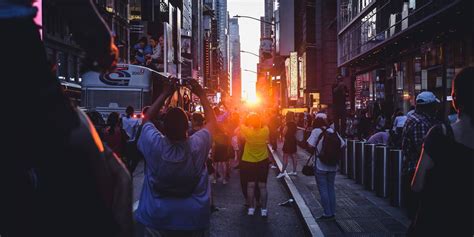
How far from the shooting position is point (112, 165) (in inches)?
81.4

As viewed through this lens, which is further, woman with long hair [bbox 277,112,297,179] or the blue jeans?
woman with long hair [bbox 277,112,297,179]

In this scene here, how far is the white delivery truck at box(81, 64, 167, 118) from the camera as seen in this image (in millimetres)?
24109

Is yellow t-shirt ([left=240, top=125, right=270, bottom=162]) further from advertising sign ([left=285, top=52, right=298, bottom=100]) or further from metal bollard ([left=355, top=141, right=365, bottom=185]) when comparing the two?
advertising sign ([left=285, top=52, right=298, bottom=100])

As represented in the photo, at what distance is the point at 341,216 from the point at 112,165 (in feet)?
28.2

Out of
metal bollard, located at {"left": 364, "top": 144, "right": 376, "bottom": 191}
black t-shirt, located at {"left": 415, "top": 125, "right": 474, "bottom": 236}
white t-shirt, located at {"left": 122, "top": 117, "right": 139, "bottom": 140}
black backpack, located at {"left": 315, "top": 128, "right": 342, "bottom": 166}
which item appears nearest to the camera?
black t-shirt, located at {"left": 415, "top": 125, "right": 474, "bottom": 236}

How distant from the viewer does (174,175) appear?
4625 mm

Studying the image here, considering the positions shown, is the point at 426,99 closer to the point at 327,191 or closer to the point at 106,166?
the point at 327,191

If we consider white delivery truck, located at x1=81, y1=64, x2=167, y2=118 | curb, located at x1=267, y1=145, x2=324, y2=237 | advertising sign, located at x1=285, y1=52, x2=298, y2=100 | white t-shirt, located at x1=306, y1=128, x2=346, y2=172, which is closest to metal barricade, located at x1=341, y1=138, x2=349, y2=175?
curb, located at x1=267, y1=145, x2=324, y2=237

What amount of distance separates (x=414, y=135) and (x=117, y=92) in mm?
18398

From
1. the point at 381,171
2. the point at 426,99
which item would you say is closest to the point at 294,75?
the point at 381,171

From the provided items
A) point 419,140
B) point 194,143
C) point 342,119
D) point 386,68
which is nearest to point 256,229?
point 419,140

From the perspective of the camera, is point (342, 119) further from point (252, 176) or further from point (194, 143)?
point (194, 143)

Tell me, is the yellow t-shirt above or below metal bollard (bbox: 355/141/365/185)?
above

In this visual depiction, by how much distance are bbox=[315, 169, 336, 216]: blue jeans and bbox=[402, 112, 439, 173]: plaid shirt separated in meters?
3.00
